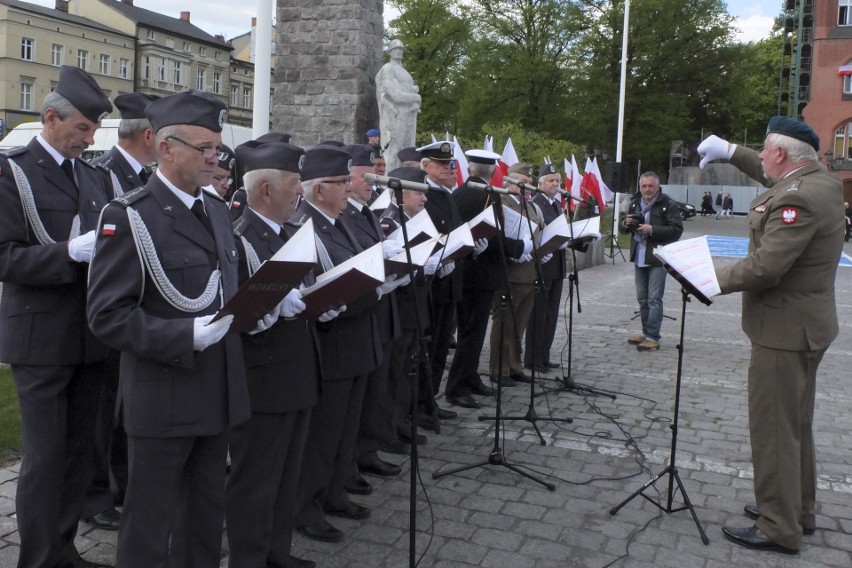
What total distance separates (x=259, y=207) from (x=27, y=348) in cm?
119

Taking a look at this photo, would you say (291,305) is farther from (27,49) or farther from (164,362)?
(27,49)

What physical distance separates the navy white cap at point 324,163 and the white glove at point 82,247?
109cm

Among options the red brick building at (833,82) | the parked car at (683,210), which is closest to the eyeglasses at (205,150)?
the parked car at (683,210)

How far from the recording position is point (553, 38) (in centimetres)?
4003

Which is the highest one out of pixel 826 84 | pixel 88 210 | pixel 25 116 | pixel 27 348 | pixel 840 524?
pixel 826 84

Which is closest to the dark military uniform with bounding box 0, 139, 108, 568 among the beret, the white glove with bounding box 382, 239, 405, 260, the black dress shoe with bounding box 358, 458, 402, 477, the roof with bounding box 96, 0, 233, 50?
the white glove with bounding box 382, 239, 405, 260

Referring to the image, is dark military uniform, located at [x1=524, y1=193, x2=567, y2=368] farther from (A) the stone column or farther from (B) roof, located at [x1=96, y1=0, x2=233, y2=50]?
(B) roof, located at [x1=96, y1=0, x2=233, y2=50]

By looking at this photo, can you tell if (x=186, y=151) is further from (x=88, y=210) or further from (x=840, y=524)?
(x=840, y=524)

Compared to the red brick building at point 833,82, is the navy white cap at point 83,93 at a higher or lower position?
lower

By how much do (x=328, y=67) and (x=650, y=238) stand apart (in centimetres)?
800

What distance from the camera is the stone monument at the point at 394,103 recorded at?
1408 cm

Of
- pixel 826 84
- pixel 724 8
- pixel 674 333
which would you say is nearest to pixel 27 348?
pixel 674 333

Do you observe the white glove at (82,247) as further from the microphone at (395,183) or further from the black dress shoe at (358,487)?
the black dress shoe at (358,487)

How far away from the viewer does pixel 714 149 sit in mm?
4695
